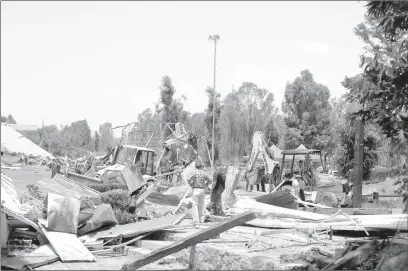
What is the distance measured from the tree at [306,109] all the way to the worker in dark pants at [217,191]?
36855 mm

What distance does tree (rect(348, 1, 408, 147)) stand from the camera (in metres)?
7.07

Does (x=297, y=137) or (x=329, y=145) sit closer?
(x=329, y=145)

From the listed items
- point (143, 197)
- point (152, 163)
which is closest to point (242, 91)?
point (152, 163)

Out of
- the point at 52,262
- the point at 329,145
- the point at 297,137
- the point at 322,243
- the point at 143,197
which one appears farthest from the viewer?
the point at 297,137

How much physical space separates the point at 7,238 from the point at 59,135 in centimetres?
6237

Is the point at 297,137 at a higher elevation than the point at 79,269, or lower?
higher

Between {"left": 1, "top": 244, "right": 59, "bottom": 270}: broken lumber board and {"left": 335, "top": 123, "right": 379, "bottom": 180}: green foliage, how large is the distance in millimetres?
12379

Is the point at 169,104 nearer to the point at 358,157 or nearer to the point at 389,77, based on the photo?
the point at 358,157

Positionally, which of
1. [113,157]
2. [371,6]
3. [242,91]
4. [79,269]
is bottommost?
[79,269]

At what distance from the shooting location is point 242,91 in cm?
5153

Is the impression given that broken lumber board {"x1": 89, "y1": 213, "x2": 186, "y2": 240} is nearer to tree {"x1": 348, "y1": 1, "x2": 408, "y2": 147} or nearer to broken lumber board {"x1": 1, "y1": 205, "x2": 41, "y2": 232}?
broken lumber board {"x1": 1, "y1": 205, "x2": 41, "y2": 232}

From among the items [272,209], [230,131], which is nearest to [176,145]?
[272,209]

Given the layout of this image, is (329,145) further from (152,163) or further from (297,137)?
(152,163)

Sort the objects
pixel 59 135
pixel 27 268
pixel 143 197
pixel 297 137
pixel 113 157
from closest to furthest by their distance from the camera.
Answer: pixel 27 268
pixel 143 197
pixel 113 157
pixel 297 137
pixel 59 135
